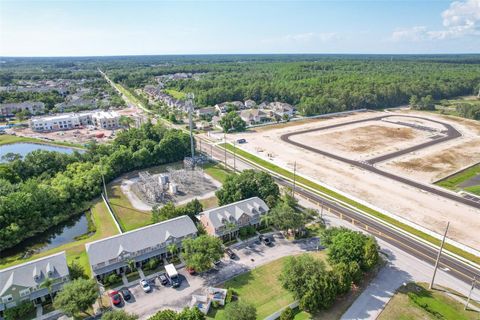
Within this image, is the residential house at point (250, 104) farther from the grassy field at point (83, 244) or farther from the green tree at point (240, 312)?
the green tree at point (240, 312)

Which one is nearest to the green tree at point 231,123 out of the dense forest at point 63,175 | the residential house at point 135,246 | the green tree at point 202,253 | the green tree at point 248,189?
the dense forest at point 63,175

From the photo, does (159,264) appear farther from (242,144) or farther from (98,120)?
(98,120)

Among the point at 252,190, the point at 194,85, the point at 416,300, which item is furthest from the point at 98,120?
the point at 416,300

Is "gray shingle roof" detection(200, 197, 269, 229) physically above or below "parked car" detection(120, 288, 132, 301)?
above

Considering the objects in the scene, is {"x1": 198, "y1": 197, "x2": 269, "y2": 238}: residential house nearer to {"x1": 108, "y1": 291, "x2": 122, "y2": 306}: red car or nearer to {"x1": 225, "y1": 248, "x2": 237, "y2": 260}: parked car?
{"x1": 225, "y1": 248, "x2": 237, "y2": 260}: parked car

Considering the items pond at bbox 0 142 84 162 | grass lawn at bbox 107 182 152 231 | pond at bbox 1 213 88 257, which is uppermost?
grass lawn at bbox 107 182 152 231

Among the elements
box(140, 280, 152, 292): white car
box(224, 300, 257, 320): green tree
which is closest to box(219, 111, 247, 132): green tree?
box(140, 280, 152, 292): white car
